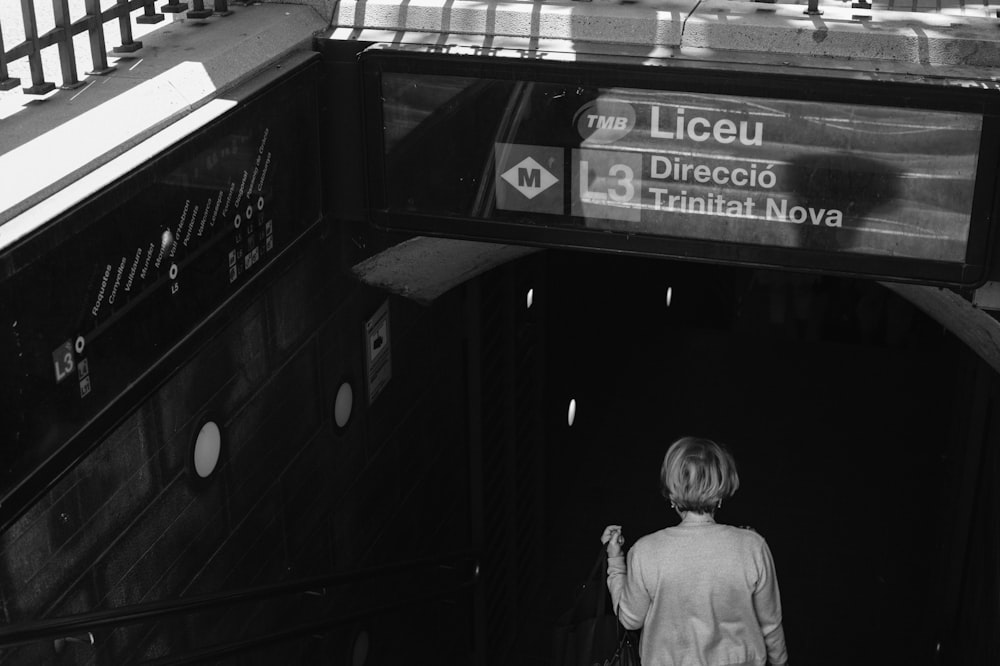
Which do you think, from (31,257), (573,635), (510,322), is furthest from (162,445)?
(510,322)

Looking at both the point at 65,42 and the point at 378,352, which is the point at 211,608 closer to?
the point at 65,42

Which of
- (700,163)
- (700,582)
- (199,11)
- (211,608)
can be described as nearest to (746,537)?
(700,582)

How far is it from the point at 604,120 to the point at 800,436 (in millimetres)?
5796

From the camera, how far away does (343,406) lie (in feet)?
15.6

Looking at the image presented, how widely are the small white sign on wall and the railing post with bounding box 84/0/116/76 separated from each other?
1638 mm

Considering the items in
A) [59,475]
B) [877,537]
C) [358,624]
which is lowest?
[877,537]

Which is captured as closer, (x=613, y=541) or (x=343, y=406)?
(x=613, y=541)

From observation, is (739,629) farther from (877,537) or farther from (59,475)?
(877,537)

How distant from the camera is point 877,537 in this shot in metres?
7.96

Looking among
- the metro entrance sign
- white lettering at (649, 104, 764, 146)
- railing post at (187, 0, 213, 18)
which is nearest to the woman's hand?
the metro entrance sign

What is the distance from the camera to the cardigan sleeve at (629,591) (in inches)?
131

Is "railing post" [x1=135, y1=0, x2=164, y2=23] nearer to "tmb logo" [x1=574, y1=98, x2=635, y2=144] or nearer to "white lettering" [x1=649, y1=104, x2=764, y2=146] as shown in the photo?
"tmb logo" [x1=574, y1=98, x2=635, y2=144]

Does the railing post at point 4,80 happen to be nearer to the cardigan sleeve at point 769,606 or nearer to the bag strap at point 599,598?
the bag strap at point 599,598

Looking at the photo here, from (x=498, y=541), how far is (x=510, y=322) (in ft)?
3.89
